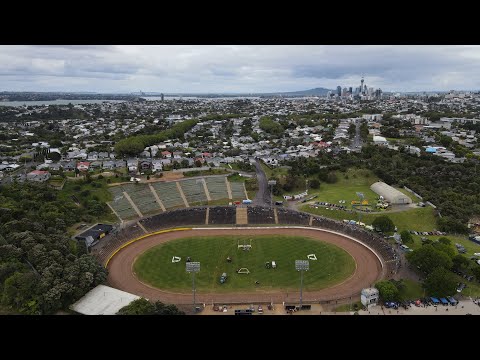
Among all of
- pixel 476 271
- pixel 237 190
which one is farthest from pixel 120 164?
pixel 476 271

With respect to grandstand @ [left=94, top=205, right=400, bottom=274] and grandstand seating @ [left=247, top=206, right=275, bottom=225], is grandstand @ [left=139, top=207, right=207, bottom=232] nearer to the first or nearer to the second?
grandstand @ [left=94, top=205, right=400, bottom=274]

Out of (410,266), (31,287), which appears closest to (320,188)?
(410,266)

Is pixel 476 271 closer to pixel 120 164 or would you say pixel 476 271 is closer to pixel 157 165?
pixel 157 165

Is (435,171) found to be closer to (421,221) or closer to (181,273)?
(421,221)

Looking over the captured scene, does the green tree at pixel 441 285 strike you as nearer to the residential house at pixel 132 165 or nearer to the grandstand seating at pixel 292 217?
the grandstand seating at pixel 292 217

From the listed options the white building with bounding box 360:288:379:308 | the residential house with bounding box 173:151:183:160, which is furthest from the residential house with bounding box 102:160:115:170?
the white building with bounding box 360:288:379:308
